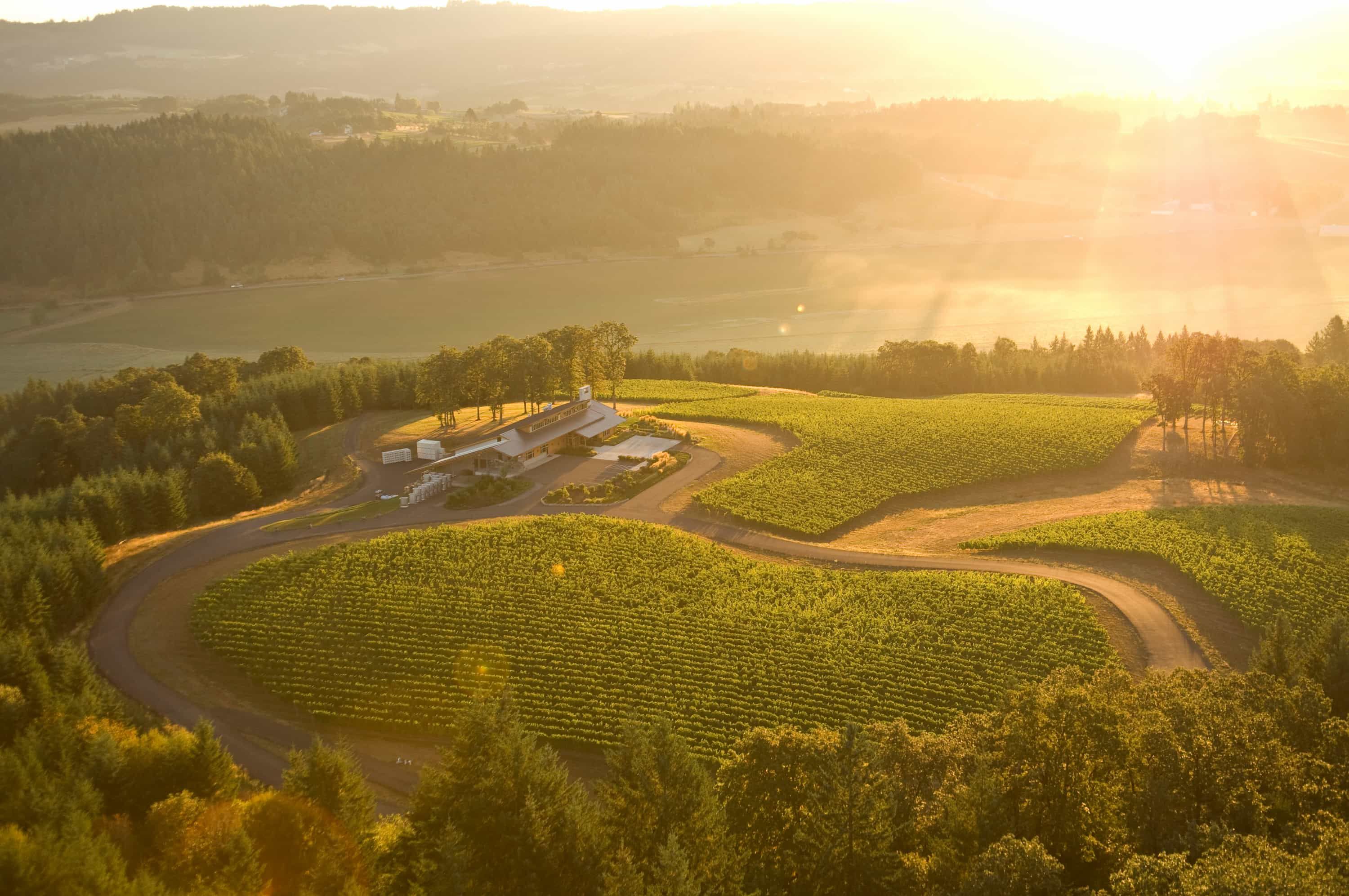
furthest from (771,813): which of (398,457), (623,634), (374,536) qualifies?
(398,457)

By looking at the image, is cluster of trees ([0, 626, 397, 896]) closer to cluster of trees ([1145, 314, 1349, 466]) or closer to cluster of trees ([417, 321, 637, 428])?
cluster of trees ([417, 321, 637, 428])

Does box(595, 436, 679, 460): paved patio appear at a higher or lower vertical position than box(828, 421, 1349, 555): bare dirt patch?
higher

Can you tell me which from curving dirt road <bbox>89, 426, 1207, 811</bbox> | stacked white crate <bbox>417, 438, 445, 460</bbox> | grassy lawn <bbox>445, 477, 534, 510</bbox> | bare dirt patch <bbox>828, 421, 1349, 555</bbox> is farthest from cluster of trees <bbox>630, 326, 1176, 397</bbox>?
grassy lawn <bbox>445, 477, 534, 510</bbox>

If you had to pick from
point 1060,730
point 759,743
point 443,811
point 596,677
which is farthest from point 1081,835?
point 596,677

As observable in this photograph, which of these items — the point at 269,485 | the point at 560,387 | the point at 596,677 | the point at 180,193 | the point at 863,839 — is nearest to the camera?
the point at 863,839

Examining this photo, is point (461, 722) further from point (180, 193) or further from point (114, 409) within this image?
point (180, 193)

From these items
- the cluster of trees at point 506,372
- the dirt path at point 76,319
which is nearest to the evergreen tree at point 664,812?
the cluster of trees at point 506,372

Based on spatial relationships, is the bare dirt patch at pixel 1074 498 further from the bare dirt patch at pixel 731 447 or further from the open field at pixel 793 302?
the open field at pixel 793 302
